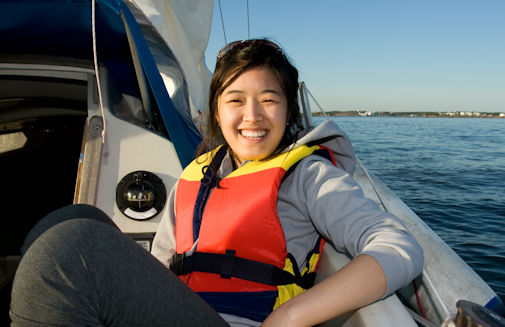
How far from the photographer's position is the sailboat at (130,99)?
1835mm

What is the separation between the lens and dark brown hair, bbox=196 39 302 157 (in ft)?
4.50

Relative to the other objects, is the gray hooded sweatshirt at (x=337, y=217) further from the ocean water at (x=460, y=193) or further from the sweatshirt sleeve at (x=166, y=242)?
the ocean water at (x=460, y=193)

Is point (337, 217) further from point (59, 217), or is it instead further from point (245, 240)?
point (59, 217)

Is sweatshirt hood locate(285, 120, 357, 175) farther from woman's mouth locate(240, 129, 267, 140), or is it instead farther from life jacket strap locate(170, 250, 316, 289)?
life jacket strap locate(170, 250, 316, 289)

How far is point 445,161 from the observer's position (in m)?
9.51

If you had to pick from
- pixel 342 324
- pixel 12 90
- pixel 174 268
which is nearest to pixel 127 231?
pixel 174 268

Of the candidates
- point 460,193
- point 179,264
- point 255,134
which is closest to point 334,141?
point 255,134

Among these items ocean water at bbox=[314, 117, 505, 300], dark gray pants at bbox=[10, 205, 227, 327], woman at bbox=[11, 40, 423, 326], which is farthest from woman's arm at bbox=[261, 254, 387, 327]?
ocean water at bbox=[314, 117, 505, 300]

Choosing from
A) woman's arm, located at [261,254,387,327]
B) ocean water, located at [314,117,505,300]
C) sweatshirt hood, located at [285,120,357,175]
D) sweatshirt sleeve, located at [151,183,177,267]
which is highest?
sweatshirt hood, located at [285,120,357,175]

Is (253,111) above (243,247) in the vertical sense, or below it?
above

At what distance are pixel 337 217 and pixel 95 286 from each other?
62 cm

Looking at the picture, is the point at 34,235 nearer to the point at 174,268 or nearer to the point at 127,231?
the point at 174,268

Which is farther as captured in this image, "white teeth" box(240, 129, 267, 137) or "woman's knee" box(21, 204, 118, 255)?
"white teeth" box(240, 129, 267, 137)

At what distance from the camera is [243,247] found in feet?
4.02
